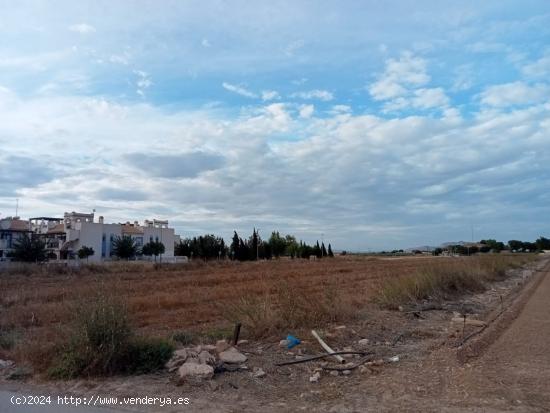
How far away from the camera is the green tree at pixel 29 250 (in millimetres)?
66750

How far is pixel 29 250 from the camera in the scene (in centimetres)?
6719

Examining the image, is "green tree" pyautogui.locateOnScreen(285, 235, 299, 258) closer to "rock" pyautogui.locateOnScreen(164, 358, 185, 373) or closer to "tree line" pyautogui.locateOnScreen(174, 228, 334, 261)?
"tree line" pyautogui.locateOnScreen(174, 228, 334, 261)

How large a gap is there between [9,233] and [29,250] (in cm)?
1925

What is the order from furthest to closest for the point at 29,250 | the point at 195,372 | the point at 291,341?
1. the point at 29,250
2. the point at 291,341
3. the point at 195,372

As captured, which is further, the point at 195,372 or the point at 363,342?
the point at 363,342

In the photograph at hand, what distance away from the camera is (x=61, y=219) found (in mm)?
107125

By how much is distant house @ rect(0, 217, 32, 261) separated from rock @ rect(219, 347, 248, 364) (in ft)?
252

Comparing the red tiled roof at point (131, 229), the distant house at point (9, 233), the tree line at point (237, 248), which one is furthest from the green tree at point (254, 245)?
the distant house at point (9, 233)

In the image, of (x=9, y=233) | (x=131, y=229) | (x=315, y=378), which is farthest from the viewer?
(x=131, y=229)

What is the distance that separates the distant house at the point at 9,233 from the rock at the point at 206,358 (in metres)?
77.1

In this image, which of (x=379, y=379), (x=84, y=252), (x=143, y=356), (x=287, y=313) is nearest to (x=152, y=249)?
(x=84, y=252)

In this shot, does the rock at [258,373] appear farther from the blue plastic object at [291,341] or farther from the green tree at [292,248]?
the green tree at [292,248]

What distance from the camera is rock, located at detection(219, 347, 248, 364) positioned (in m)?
9.06

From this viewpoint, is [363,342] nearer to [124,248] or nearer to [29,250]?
[29,250]
